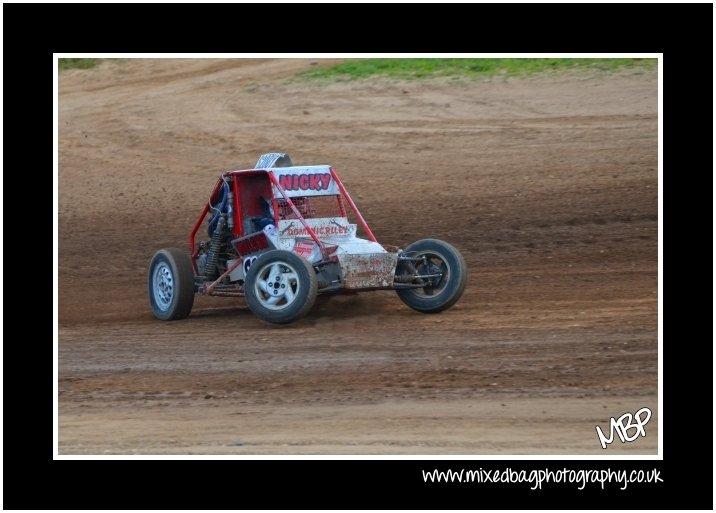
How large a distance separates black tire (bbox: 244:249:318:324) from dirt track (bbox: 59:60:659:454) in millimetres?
220

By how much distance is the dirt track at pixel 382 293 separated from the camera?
10398 millimetres

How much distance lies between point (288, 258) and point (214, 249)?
5.01 feet

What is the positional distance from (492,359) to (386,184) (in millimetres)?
8700

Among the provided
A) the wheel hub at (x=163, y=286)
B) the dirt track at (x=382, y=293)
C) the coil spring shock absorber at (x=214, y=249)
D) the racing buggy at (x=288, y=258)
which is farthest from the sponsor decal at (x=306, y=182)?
the wheel hub at (x=163, y=286)

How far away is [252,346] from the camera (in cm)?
1307

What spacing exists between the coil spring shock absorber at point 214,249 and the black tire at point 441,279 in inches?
78.7

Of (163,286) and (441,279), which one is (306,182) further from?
(163,286)

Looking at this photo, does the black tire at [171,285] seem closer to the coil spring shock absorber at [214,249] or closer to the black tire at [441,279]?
the coil spring shock absorber at [214,249]

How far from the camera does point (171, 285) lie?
587 inches

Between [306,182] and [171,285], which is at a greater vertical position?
[306,182]

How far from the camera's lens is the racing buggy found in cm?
1375

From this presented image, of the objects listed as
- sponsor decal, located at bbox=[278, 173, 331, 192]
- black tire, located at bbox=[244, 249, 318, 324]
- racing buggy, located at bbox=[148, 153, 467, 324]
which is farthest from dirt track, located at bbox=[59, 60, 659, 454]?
sponsor decal, located at bbox=[278, 173, 331, 192]

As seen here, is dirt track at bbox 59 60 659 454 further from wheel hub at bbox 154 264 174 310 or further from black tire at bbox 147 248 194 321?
wheel hub at bbox 154 264 174 310

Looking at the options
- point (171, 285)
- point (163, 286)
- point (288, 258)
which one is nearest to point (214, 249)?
point (171, 285)
